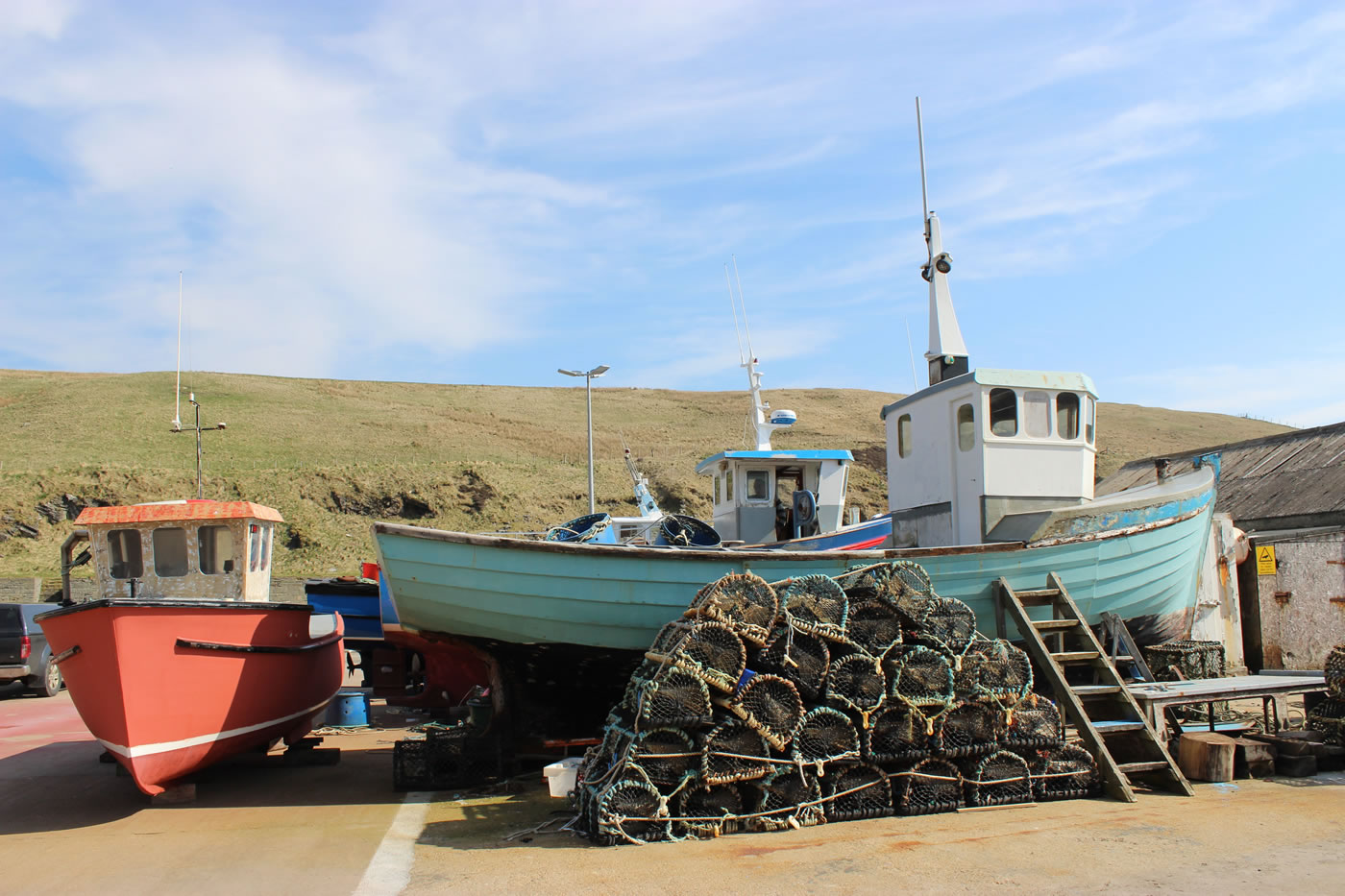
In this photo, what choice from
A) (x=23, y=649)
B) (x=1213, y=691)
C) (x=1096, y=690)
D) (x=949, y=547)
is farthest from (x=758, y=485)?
(x=23, y=649)

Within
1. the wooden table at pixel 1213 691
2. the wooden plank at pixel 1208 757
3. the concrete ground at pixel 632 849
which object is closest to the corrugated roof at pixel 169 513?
the concrete ground at pixel 632 849

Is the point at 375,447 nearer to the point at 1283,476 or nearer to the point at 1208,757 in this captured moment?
the point at 1283,476

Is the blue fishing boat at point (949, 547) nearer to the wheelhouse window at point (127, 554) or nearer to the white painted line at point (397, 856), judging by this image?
the white painted line at point (397, 856)

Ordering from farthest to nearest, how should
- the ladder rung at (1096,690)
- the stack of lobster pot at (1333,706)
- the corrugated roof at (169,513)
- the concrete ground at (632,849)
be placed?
the corrugated roof at (169,513)
the stack of lobster pot at (1333,706)
the ladder rung at (1096,690)
the concrete ground at (632,849)

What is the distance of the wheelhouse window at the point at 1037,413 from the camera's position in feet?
31.1

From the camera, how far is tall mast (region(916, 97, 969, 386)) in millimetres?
10812

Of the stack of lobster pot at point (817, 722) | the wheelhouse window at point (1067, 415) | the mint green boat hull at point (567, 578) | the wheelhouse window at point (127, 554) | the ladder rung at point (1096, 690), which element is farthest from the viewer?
the wheelhouse window at point (1067, 415)

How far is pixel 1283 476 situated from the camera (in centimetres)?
1694

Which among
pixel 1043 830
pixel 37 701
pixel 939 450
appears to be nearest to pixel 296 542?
pixel 37 701

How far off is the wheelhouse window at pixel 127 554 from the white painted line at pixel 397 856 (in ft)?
12.2

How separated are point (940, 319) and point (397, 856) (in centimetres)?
814

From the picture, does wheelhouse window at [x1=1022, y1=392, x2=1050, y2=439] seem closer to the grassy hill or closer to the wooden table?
the wooden table

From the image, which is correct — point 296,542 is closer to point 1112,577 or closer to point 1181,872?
point 1112,577

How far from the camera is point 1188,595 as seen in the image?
9.78m
